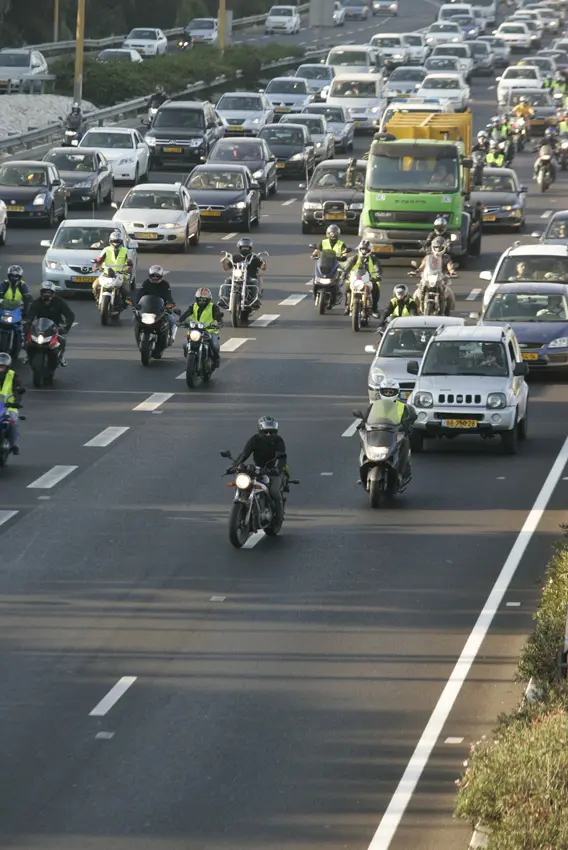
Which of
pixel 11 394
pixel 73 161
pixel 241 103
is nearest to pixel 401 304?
pixel 11 394

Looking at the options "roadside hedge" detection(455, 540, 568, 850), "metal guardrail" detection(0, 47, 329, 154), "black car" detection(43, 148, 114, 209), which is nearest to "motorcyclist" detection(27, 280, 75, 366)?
"roadside hedge" detection(455, 540, 568, 850)

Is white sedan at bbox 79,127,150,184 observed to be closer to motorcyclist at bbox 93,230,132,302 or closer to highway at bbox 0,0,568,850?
motorcyclist at bbox 93,230,132,302

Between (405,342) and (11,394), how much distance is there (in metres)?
7.48

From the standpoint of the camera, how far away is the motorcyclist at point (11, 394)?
90.3 feet

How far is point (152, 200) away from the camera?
49656 millimetres

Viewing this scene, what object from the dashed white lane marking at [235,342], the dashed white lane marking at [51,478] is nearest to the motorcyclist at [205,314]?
the dashed white lane marking at [235,342]

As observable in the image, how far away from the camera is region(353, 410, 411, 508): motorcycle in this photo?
26172 millimetres

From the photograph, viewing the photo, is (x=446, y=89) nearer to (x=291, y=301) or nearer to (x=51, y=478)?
(x=291, y=301)

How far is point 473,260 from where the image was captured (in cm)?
5056

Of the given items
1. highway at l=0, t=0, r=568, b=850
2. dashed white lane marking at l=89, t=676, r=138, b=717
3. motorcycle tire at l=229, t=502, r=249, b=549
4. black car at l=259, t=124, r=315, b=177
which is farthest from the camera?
black car at l=259, t=124, r=315, b=177

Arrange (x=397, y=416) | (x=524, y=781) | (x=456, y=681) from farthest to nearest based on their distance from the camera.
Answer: (x=397, y=416)
(x=456, y=681)
(x=524, y=781)

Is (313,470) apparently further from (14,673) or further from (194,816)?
(194,816)

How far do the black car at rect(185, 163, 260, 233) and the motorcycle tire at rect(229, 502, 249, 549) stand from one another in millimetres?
29693

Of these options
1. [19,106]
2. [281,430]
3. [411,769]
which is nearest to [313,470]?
[281,430]
